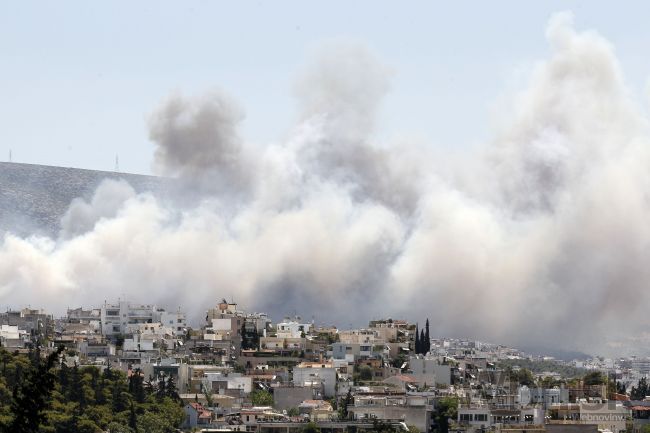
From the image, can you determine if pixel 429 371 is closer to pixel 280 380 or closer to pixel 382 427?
pixel 280 380

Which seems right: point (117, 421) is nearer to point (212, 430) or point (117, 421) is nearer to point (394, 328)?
point (212, 430)

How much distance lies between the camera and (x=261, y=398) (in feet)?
362

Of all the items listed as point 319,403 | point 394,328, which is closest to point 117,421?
point 319,403

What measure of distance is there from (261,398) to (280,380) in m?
6.80

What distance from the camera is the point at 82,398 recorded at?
316ft

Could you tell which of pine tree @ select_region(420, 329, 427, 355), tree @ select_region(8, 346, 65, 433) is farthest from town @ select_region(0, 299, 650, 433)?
tree @ select_region(8, 346, 65, 433)

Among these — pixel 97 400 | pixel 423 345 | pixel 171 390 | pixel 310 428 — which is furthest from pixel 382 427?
pixel 423 345

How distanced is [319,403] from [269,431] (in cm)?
760

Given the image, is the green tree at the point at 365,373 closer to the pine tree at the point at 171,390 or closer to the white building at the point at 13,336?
the pine tree at the point at 171,390

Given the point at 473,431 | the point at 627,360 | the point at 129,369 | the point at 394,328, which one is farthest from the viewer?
the point at 627,360

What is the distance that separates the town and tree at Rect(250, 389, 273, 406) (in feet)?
0.45

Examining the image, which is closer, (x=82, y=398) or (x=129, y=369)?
(x=82, y=398)

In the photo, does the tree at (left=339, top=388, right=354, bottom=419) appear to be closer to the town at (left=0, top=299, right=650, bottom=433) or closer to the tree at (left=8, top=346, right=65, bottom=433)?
the town at (left=0, top=299, right=650, bottom=433)

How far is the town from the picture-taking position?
98.4 metres
